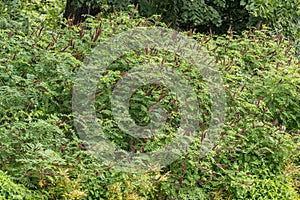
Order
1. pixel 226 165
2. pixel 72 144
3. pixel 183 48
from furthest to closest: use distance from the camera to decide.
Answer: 1. pixel 183 48
2. pixel 226 165
3. pixel 72 144

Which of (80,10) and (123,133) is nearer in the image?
(123,133)

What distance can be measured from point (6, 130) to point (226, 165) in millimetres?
1979

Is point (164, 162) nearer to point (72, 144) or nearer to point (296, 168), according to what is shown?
point (72, 144)

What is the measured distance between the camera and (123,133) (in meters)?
5.27

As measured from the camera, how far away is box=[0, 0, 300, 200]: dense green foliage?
176 inches

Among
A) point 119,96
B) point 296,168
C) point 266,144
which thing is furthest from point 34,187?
point 296,168

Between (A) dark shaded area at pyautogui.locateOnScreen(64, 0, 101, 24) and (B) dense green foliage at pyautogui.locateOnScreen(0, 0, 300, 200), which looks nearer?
(B) dense green foliage at pyautogui.locateOnScreen(0, 0, 300, 200)

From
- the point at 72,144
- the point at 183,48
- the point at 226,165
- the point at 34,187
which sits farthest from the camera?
the point at 183,48

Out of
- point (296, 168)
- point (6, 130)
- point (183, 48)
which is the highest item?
point (183, 48)

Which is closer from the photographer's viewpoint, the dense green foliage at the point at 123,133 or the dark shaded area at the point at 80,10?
the dense green foliage at the point at 123,133

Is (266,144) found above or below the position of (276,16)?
below

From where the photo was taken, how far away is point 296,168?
19.3 ft

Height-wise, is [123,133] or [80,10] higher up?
[80,10]

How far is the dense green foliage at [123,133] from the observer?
4461 mm
